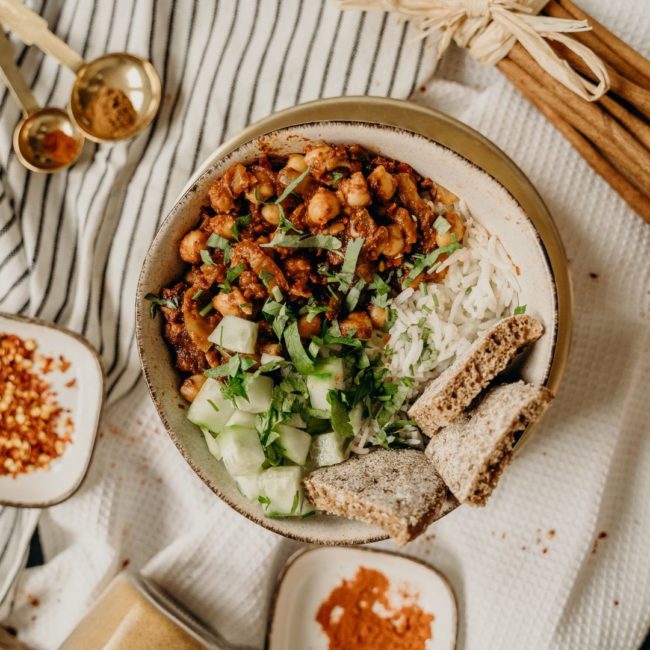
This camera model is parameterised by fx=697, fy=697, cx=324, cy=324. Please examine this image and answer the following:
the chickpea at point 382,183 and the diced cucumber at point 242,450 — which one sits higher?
the chickpea at point 382,183

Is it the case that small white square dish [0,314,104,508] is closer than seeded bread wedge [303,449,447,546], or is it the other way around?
seeded bread wedge [303,449,447,546]

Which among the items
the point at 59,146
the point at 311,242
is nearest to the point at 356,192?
the point at 311,242

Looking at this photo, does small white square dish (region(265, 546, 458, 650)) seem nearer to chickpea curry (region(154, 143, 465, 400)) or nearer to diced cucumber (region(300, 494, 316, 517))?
diced cucumber (region(300, 494, 316, 517))

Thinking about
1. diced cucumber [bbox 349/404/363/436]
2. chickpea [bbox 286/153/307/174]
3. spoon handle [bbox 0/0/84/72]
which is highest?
spoon handle [bbox 0/0/84/72]

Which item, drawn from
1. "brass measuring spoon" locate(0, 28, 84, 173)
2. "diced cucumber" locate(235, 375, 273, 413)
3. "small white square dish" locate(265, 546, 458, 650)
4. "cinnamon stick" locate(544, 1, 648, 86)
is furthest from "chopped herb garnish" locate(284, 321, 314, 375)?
"cinnamon stick" locate(544, 1, 648, 86)

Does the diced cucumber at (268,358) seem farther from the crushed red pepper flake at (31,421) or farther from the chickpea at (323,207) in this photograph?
the crushed red pepper flake at (31,421)

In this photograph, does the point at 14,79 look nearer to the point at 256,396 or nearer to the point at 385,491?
the point at 256,396

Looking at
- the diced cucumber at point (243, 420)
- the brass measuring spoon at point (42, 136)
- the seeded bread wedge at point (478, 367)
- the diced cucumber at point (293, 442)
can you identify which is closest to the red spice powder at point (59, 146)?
the brass measuring spoon at point (42, 136)
